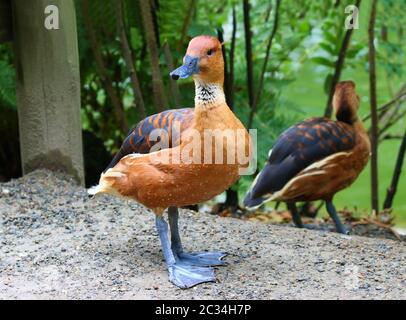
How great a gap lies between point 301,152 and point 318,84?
4.84 metres

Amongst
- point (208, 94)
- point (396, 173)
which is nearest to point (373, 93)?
point (396, 173)

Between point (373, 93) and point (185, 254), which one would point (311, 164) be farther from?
point (185, 254)

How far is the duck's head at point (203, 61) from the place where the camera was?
291 centimetres

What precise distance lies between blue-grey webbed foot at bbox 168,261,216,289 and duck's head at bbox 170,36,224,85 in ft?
2.39

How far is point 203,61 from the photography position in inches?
115

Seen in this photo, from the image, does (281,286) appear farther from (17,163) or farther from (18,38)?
(17,163)

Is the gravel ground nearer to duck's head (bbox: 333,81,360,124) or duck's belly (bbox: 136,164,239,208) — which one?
duck's belly (bbox: 136,164,239,208)

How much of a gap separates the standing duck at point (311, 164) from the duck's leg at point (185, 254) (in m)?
0.97

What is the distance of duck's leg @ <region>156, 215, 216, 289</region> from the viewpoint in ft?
9.83

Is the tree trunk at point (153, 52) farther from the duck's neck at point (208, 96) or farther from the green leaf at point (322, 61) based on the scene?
the green leaf at point (322, 61)

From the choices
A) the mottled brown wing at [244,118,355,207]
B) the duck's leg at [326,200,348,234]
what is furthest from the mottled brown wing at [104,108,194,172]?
the duck's leg at [326,200,348,234]

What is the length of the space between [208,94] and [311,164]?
55.8 inches

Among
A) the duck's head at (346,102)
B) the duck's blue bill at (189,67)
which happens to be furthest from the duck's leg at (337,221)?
the duck's blue bill at (189,67)

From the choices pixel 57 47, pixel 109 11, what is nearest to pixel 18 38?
pixel 57 47
